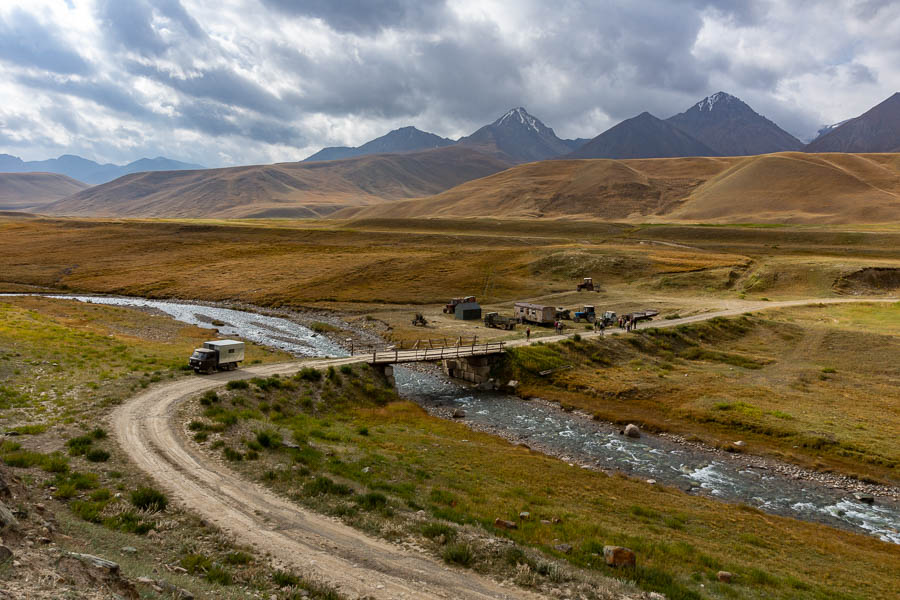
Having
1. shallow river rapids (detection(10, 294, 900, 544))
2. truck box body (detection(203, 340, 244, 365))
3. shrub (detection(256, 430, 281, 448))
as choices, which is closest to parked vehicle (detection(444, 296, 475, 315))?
shallow river rapids (detection(10, 294, 900, 544))

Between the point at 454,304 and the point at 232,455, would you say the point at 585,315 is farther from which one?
the point at 232,455

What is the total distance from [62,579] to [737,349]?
2774 inches

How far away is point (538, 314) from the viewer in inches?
3034

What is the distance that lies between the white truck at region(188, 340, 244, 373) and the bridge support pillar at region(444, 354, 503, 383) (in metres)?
22.2

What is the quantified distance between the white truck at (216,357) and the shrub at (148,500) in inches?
910

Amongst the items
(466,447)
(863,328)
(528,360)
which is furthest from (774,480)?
(863,328)

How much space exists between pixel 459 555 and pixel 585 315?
67527 mm

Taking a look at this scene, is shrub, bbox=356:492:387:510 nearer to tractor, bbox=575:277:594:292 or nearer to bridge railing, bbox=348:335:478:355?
bridge railing, bbox=348:335:478:355

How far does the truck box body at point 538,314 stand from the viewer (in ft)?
251

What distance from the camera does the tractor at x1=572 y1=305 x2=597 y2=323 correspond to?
7919 cm

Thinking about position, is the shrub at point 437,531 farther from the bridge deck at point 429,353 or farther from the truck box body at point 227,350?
the bridge deck at point 429,353

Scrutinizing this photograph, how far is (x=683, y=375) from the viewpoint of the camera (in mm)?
53969

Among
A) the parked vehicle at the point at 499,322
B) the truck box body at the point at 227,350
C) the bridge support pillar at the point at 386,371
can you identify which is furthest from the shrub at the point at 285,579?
the parked vehicle at the point at 499,322

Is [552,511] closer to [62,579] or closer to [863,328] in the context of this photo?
[62,579]
